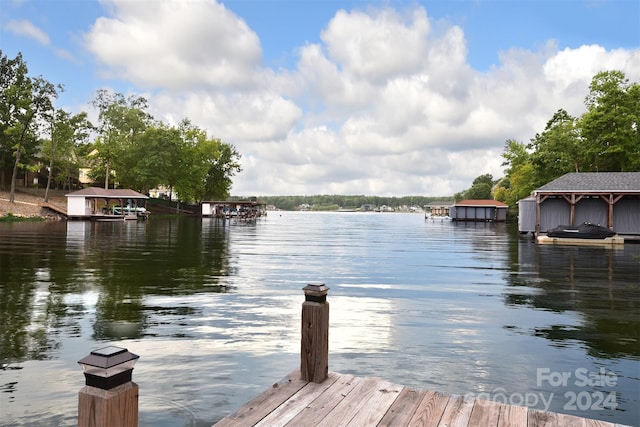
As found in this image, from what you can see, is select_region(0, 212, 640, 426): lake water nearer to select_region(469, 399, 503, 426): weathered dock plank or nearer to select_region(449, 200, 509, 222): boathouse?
select_region(469, 399, 503, 426): weathered dock plank

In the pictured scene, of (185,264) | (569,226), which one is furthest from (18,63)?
(569,226)

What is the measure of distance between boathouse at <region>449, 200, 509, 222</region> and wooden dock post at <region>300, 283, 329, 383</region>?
77.8 metres

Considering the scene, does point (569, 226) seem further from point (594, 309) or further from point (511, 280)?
point (594, 309)

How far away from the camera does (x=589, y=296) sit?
38.7ft

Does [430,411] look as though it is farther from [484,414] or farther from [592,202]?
[592,202]

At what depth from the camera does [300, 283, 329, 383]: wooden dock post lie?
485 cm

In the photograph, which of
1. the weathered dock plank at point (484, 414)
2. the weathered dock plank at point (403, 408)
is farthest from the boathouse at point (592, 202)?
the weathered dock plank at point (403, 408)

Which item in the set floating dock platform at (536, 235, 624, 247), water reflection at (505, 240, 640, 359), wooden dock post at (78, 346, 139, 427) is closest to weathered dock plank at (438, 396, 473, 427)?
wooden dock post at (78, 346, 139, 427)

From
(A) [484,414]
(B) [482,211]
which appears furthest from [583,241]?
(B) [482,211]

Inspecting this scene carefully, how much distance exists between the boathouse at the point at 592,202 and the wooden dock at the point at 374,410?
3349 cm

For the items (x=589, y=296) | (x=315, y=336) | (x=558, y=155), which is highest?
(x=558, y=155)

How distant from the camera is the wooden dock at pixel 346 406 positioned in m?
3.96

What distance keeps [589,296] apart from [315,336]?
9.77m

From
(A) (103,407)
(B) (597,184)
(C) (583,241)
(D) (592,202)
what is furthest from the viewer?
(D) (592,202)
